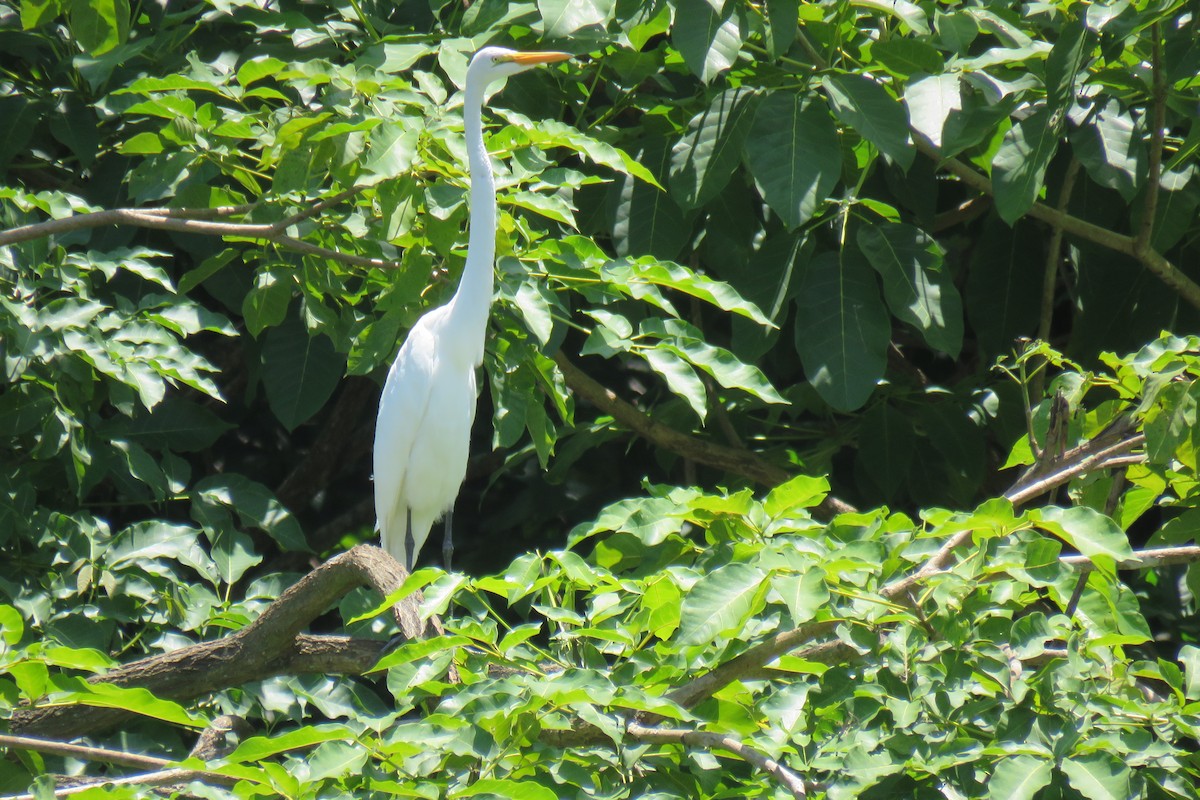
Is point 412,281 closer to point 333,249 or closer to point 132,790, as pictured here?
point 333,249

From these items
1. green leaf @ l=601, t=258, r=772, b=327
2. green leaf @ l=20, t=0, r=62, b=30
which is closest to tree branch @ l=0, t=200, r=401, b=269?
green leaf @ l=20, t=0, r=62, b=30

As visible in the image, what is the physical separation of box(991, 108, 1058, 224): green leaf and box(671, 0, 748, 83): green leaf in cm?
65

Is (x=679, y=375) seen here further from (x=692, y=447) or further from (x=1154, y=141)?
(x=1154, y=141)

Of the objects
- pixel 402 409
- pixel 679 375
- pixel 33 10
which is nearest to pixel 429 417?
pixel 402 409

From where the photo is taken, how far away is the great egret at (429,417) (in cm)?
310

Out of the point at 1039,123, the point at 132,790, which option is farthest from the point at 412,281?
the point at 1039,123

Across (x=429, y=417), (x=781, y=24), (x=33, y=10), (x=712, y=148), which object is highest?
(x=781, y=24)

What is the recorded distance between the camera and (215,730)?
243cm

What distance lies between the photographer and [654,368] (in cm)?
245

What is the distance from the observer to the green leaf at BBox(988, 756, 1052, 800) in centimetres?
141

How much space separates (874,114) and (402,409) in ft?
4.77

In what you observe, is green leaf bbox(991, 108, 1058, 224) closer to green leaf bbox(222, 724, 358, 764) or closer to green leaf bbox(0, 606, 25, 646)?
green leaf bbox(222, 724, 358, 764)

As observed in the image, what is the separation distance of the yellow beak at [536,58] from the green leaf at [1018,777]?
186 cm

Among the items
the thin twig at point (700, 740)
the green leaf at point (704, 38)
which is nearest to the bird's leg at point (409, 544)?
the green leaf at point (704, 38)
